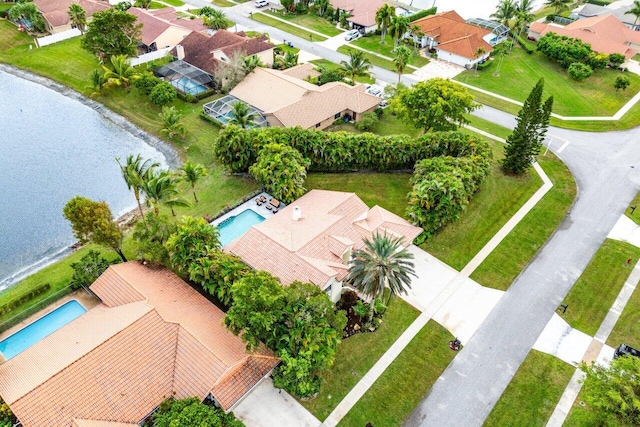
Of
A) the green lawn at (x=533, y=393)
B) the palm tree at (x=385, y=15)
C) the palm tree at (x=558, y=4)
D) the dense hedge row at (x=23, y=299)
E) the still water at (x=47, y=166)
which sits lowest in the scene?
the still water at (x=47, y=166)

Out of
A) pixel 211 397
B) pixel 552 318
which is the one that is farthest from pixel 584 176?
pixel 211 397

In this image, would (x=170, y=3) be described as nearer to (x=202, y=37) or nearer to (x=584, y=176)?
(x=202, y=37)

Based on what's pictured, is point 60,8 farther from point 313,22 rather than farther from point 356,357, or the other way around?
point 356,357

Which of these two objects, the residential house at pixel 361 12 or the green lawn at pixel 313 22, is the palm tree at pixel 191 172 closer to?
the green lawn at pixel 313 22

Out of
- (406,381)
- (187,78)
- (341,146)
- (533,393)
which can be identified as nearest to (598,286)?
(533,393)

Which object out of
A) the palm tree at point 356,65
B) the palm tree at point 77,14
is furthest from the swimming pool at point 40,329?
the palm tree at point 77,14

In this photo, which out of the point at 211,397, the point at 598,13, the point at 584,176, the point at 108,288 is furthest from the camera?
the point at 598,13
